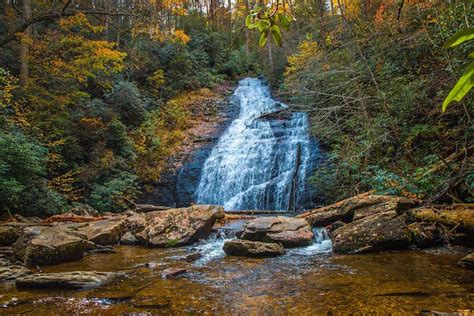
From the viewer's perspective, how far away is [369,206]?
285 inches

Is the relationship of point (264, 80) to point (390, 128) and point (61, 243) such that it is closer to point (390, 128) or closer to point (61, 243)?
point (390, 128)

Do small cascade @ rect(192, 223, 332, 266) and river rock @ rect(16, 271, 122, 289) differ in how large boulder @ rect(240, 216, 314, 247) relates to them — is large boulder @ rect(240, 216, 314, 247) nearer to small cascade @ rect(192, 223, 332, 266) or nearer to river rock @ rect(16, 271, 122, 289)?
small cascade @ rect(192, 223, 332, 266)

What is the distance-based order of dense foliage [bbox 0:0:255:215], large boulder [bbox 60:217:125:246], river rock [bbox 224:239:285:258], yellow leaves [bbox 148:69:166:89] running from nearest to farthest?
river rock [bbox 224:239:285:258], large boulder [bbox 60:217:125:246], dense foliage [bbox 0:0:255:215], yellow leaves [bbox 148:69:166:89]

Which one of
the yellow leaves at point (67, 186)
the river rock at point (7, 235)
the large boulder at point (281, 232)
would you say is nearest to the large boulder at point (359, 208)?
the large boulder at point (281, 232)

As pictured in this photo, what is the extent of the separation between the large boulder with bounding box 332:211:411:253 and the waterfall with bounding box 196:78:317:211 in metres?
5.91

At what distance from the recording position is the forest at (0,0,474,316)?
13.1 feet

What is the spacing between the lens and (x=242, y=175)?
45.4ft

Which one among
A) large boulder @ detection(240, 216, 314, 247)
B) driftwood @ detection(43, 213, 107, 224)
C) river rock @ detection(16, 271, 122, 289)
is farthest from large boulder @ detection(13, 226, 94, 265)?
large boulder @ detection(240, 216, 314, 247)

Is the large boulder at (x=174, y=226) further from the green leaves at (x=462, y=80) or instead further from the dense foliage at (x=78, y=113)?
the green leaves at (x=462, y=80)

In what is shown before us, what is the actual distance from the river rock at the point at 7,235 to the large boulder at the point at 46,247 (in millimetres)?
1009

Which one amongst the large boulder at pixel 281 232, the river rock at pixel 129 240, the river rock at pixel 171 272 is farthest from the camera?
the river rock at pixel 129 240

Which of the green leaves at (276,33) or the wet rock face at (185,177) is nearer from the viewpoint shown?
the green leaves at (276,33)

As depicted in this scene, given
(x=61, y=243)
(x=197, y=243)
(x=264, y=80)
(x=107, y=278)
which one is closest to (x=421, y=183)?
(x=197, y=243)

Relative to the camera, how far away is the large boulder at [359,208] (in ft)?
21.6
